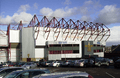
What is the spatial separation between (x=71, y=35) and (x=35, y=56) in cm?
1958

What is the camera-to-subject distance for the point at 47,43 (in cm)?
6475

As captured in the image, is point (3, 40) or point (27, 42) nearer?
point (27, 42)

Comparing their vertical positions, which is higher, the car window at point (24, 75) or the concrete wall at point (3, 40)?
the concrete wall at point (3, 40)

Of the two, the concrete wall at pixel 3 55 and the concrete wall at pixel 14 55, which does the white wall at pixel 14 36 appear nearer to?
the concrete wall at pixel 14 55

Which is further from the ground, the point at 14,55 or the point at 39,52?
the point at 39,52

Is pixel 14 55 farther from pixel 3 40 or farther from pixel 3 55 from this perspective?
pixel 3 40

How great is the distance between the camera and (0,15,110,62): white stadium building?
63969 millimetres

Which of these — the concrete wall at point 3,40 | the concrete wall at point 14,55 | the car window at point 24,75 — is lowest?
the concrete wall at point 14,55

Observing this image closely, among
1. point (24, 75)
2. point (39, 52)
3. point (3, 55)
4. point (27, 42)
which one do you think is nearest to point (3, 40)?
point (3, 55)

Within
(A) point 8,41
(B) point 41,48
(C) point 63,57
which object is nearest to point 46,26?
(B) point 41,48

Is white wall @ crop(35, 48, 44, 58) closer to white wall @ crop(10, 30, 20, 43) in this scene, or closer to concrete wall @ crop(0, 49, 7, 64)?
white wall @ crop(10, 30, 20, 43)

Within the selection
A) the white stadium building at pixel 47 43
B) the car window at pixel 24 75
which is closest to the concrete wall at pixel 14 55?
the white stadium building at pixel 47 43

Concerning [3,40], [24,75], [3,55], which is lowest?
[3,55]

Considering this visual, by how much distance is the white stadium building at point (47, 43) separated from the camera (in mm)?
63969
